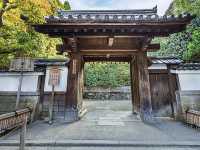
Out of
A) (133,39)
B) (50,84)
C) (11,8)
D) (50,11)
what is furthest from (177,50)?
(11,8)

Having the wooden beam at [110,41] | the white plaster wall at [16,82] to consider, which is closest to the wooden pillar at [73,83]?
the wooden beam at [110,41]

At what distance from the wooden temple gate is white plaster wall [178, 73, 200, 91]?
1.85 meters

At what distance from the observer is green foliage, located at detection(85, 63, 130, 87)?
20766 millimetres

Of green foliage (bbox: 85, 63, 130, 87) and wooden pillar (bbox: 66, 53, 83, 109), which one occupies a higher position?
green foliage (bbox: 85, 63, 130, 87)

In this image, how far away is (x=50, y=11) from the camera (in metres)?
11.4

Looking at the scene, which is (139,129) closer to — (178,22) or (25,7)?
(178,22)

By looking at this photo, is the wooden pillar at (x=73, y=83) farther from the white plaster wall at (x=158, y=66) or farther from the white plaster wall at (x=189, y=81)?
the white plaster wall at (x=189, y=81)

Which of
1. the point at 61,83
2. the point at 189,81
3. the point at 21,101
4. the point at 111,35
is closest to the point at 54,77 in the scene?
the point at 61,83

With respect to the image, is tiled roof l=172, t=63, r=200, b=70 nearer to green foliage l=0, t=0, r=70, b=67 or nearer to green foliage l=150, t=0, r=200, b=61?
green foliage l=150, t=0, r=200, b=61

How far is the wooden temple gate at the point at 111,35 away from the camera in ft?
21.8

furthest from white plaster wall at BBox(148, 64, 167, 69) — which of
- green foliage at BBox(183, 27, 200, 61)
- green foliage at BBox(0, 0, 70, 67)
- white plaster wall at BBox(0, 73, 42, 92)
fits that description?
green foliage at BBox(0, 0, 70, 67)

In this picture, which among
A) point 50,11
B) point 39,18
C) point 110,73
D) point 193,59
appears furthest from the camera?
point 110,73

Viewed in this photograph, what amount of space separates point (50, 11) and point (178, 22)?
8.06 metres

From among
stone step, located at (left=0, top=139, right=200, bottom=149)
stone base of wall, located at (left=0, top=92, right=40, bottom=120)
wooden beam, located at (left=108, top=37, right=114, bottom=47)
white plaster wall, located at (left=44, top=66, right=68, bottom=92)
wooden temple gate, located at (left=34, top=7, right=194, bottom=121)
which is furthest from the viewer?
white plaster wall, located at (left=44, top=66, right=68, bottom=92)
